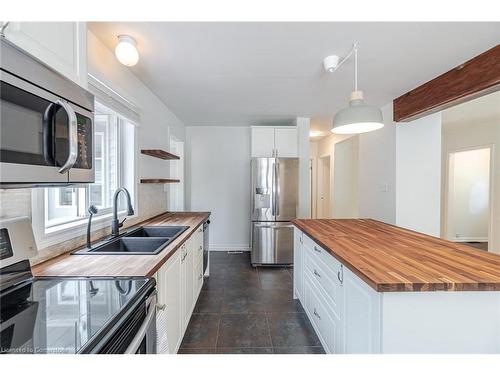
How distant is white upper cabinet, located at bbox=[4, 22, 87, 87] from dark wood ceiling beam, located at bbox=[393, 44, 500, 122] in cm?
277

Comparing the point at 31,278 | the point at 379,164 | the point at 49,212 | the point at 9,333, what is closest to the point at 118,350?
the point at 9,333

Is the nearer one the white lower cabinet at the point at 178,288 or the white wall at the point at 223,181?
the white lower cabinet at the point at 178,288

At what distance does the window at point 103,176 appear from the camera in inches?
65.7

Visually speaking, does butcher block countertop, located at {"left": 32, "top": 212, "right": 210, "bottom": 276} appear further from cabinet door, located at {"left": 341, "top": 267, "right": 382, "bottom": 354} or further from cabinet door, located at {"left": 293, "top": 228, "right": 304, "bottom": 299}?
cabinet door, located at {"left": 293, "top": 228, "right": 304, "bottom": 299}

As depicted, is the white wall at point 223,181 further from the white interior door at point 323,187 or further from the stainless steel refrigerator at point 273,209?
the white interior door at point 323,187

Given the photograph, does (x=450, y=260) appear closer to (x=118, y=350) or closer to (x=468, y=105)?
(x=118, y=350)

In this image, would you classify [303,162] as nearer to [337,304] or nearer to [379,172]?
[379,172]

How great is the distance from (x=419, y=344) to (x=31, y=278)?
1.73 metres

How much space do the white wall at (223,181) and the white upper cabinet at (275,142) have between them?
2.19ft

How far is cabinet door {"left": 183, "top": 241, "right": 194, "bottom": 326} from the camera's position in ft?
6.73

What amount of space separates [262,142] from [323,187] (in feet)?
9.75

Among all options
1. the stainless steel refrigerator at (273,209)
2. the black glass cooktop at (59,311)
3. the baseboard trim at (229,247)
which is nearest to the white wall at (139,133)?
the black glass cooktop at (59,311)

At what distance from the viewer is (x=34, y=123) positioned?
80cm
